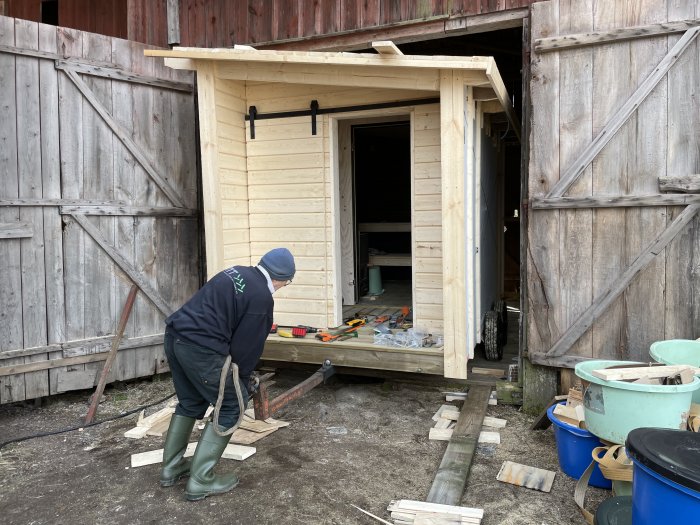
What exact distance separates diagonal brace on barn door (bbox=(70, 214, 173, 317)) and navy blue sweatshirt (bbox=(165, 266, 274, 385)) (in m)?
2.50

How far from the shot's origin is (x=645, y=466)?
254 centimetres

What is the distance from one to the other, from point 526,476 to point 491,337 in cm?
221

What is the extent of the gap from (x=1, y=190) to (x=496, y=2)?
467 cm

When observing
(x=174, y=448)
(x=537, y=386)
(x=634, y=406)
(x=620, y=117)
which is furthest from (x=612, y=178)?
(x=174, y=448)

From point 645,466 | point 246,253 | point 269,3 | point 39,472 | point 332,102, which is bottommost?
point 39,472

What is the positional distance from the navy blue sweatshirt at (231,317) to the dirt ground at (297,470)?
0.90m

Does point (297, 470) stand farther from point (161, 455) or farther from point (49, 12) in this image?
point (49, 12)

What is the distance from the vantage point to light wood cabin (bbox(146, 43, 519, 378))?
14.9 feet

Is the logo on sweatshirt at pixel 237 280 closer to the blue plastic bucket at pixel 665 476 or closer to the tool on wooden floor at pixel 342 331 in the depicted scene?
the tool on wooden floor at pixel 342 331

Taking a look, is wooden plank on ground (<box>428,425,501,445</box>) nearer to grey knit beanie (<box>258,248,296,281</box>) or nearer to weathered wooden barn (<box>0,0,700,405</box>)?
weathered wooden barn (<box>0,0,700,405</box>)

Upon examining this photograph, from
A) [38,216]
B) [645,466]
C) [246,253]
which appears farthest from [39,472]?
[645,466]

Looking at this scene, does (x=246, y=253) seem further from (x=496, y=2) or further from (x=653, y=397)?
(x=653, y=397)

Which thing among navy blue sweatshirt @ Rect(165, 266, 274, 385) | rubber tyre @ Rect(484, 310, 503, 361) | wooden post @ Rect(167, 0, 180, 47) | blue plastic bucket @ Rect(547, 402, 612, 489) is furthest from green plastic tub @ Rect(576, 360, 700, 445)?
wooden post @ Rect(167, 0, 180, 47)

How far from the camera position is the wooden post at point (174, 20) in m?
6.48
